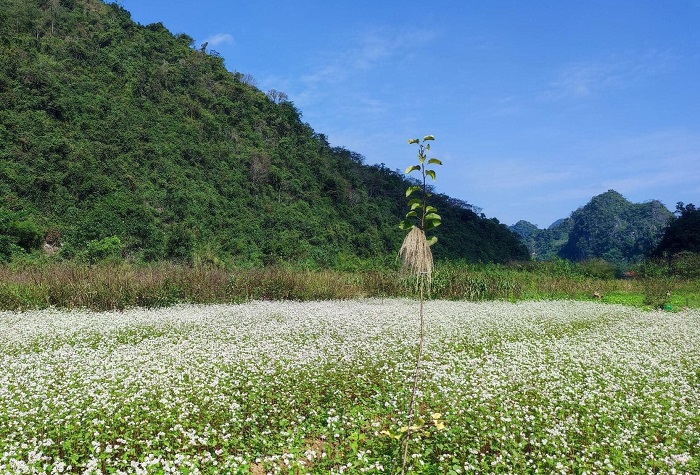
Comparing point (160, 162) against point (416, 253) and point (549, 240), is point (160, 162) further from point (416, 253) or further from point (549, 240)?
point (549, 240)

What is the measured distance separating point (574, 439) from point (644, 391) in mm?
2918

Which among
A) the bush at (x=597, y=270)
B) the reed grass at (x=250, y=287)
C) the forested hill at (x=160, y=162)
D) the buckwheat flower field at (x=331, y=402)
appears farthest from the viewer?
the bush at (x=597, y=270)

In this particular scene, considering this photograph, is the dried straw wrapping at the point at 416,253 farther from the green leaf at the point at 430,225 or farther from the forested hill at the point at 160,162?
the forested hill at the point at 160,162

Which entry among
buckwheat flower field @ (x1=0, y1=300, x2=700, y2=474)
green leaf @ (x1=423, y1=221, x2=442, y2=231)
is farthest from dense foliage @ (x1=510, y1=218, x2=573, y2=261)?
green leaf @ (x1=423, y1=221, x2=442, y2=231)

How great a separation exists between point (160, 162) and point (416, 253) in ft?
160

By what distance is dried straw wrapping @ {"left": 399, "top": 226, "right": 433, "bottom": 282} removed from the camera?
4465 mm

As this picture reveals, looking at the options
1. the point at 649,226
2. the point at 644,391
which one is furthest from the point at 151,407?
the point at 649,226

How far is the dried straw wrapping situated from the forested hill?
29.6 m

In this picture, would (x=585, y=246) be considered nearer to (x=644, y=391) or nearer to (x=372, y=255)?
(x=372, y=255)

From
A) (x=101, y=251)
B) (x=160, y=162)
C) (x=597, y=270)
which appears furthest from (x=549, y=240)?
(x=101, y=251)

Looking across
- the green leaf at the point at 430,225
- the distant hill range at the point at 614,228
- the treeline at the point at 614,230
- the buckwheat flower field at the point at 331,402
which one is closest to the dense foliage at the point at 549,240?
the treeline at the point at 614,230

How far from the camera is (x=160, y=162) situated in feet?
159

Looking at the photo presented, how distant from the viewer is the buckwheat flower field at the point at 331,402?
584 cm

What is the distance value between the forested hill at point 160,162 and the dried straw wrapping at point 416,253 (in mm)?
29649
